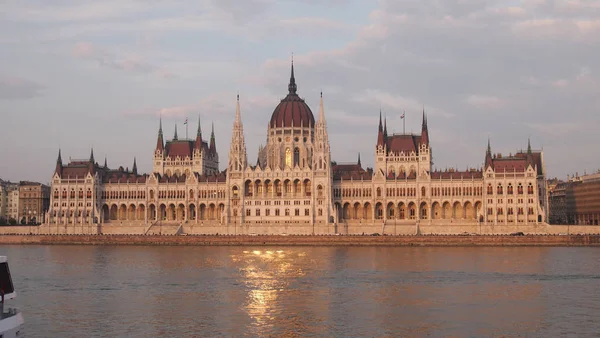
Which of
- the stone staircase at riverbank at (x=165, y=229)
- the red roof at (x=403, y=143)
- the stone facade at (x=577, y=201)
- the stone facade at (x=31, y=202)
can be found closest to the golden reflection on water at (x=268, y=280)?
the stone staircase at riverbank at (x=165, y=229)

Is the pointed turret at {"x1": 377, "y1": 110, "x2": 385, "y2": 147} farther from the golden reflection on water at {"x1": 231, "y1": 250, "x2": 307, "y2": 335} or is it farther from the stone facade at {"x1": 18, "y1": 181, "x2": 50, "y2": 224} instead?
the stone facade at {"x1": 18, "y1": 181, "x2": 50, "y2": 224}

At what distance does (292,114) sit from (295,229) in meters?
24.6

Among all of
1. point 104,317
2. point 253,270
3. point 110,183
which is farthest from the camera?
point 110,183

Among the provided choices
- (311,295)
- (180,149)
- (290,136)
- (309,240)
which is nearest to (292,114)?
(290,136)

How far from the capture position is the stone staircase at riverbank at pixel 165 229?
403 feet

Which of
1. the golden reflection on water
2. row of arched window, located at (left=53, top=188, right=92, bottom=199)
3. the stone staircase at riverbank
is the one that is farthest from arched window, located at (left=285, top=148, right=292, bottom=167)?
the golden reflection on water

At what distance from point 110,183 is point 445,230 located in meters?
53.8

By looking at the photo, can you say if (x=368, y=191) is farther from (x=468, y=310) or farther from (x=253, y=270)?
(x=468, y=310)

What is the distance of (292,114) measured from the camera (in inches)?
5448

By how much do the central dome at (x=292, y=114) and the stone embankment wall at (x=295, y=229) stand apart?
2179 cm

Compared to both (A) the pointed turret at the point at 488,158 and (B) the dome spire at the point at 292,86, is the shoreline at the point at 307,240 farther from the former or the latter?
(B) the dome spire at the point at 292,86

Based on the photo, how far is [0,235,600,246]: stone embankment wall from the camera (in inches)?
4163

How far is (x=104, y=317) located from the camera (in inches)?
1778

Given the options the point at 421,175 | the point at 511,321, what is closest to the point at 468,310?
the point at 511,321
